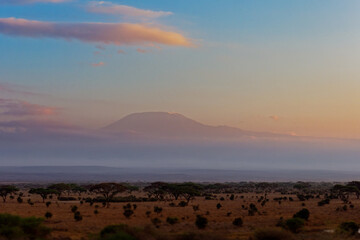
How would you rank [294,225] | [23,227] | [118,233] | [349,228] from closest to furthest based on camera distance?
[118,233] < [23,227] < [349,228] < [294,225]

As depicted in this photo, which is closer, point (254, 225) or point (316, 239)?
point (316, 239)

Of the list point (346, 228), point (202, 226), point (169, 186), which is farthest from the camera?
point (169, 186)

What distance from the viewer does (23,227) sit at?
34375 mm

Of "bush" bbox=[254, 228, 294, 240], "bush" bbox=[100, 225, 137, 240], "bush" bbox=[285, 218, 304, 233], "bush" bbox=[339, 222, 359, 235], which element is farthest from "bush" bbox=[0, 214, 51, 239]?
"bush" bbox=[339, 222, 359, 235]

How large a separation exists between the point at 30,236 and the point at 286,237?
1840 cm

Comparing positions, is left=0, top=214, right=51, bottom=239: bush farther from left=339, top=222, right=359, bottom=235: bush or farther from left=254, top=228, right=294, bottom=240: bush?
left=339, top=222, right=359, bottom=235: bush

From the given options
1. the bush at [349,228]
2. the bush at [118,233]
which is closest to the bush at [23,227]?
the bush at [118,233]

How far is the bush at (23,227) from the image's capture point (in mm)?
32125

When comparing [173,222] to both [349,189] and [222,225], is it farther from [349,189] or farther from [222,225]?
[349,189]

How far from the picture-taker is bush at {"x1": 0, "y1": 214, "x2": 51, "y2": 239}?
3212cm

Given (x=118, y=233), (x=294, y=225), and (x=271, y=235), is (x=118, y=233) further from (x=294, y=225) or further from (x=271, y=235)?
(x=294, y=225)

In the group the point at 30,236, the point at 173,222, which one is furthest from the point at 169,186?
the point at 30,236

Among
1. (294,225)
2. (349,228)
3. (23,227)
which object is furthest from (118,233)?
(349,228)

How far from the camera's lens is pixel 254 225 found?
45.8 metres
